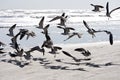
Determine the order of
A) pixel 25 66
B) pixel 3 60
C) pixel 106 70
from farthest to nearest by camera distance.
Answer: pixel 3 60, pixel 25 66, pixel 106 70

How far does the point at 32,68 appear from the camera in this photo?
8922 millimetres

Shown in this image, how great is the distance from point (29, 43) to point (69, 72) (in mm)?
9209

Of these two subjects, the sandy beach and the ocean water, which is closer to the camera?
the sandy beach

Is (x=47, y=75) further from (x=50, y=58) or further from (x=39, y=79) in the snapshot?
(x=50, y=58)

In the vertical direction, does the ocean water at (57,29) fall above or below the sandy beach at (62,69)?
below

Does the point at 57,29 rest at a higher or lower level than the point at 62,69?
lower

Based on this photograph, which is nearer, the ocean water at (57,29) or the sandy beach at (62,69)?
the sandy beach at (62,69)

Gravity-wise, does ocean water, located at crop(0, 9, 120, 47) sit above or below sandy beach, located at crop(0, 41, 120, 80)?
below

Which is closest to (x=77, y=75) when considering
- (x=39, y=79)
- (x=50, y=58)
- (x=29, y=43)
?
(x=39, y=79)

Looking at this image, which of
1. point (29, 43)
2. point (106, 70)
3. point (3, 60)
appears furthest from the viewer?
point (29, 43)

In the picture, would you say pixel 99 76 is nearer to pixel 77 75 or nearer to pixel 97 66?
pixel 77 75

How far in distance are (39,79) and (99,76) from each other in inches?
55.9

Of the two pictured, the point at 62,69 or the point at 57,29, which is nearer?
the point at 62,69

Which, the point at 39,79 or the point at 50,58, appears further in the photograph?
the point at 50,58
